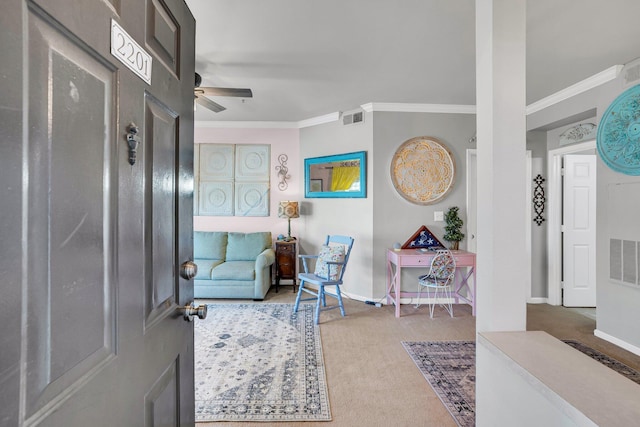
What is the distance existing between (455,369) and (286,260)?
101 inches

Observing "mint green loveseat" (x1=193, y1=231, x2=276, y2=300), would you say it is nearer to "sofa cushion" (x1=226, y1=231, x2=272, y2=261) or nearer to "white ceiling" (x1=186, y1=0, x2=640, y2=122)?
"sofa cushion" (x1=226, y1=231, x2=272, y2=261)

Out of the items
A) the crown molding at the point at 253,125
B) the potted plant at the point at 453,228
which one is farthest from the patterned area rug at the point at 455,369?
the crown molding at the point at 253,125

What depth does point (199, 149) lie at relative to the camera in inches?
181

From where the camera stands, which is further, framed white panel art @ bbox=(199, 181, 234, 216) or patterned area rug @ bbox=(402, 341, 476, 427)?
framed white panel art @ bbox=(199, 181, 234, 216)

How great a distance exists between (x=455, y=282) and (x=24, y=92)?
13.7 ft

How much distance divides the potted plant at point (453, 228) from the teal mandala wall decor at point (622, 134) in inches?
58.0

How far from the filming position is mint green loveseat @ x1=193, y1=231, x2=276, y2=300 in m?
3.78

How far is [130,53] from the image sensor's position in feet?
2.16

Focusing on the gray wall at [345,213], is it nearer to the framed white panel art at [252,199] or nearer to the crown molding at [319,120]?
the crown molding at [319,120]

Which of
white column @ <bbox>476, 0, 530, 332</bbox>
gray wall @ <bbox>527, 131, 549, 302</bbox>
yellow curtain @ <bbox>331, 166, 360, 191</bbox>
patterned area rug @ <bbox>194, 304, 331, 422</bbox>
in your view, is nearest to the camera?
white column @ <bbox>476, 0, 530, 332</bbox>

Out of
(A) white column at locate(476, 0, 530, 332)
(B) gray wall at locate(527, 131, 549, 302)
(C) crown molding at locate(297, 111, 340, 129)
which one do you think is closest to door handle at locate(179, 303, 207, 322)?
(A) white column at locate(476, 0, 530, 332)

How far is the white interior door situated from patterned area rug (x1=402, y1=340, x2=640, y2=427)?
1311 millimetres

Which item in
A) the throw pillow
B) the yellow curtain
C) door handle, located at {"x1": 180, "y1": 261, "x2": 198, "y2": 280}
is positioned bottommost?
the throw pillow

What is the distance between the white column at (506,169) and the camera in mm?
1204
